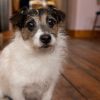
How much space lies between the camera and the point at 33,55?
1.58 m

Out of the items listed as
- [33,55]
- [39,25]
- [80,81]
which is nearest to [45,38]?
[39,25]

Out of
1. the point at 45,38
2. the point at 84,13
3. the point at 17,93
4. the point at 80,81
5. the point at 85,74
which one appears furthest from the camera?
the point at 84,13

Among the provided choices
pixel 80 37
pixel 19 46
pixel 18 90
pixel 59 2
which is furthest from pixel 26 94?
pixel 59 2

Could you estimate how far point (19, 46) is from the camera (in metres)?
1.57

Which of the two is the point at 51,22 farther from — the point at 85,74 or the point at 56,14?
the point at 85,74

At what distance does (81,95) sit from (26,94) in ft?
1.55

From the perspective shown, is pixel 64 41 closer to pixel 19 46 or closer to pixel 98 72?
pixel 19 46

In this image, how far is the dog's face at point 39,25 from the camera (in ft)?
4.68

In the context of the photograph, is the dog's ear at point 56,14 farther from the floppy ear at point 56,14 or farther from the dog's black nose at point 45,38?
the dog's black nose at point 45,38

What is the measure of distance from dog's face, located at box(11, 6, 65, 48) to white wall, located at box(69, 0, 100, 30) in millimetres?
4756

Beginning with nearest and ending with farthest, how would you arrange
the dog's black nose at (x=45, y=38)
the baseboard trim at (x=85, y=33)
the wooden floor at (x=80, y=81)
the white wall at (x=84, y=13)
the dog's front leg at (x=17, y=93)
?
the dog's black nose at (x=45, y=38) → the dog's front leg at (x=17, y=93) → the wooden floor at (x=80, y=81) → the white wall at (x=84, y=13) → the baseboard trim at (x=85, y=33)

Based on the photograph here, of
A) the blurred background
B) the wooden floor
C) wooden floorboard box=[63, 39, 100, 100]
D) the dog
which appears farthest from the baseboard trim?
the dog

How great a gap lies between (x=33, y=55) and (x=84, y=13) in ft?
16.0

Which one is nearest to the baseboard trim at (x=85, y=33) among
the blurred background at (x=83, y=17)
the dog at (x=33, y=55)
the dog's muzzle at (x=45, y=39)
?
the blurred background at (x=83, y=17)
